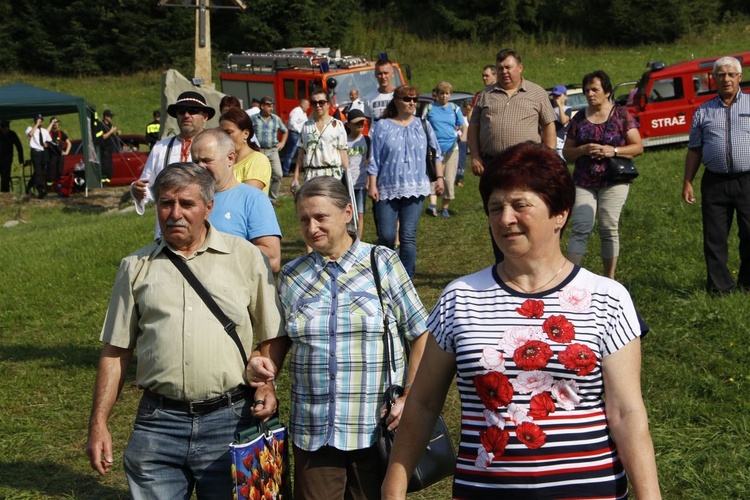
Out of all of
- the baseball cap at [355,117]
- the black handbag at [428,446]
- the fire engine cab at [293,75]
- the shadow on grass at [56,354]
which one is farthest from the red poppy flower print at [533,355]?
the fire engine cab at [293,75]

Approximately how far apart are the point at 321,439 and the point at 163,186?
1.17m

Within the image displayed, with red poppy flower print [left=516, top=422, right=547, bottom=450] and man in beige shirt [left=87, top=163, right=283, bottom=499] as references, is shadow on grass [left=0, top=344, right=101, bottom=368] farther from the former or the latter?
red poppy flower print [left=516, top=422, right=547, bottom=450]

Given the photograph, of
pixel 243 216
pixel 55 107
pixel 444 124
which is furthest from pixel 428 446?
pixel 55 107

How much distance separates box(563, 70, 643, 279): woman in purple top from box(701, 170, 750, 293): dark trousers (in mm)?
698

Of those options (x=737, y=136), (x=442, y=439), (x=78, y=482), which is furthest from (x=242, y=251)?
(x=737, y=136)

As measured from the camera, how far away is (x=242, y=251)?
3.92 metres

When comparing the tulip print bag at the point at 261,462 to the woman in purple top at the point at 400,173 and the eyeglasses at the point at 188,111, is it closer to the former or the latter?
the eyeglasses at the point at 188,111

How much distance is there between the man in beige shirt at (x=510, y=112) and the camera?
7840 millimetres

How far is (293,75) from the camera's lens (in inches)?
1016

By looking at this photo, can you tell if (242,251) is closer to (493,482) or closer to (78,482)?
(493,482)

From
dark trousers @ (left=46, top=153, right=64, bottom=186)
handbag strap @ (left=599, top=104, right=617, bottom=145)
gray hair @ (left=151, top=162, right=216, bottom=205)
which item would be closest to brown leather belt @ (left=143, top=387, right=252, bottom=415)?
gray hair @ (left=151, top=162, right=216, bottom=205)

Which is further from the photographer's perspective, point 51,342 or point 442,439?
point 51,342

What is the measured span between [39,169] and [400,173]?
672 inches

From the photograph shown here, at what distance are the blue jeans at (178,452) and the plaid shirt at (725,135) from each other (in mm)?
5502
